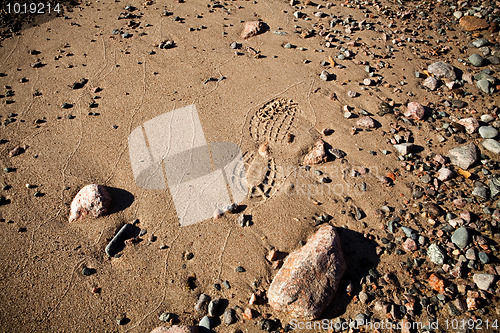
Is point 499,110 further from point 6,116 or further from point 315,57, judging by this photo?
→ point 6,116

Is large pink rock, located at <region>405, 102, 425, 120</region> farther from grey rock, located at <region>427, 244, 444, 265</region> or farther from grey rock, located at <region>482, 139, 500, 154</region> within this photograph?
grey rock, located at <region>427, 244, 444, 265</region>

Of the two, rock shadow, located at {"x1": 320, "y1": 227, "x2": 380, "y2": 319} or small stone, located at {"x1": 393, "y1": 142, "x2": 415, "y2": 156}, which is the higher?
small stone, located at {"x1": 393, "y1": 142, "x2": 415, "y2": 156}

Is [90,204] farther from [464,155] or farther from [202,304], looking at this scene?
[464,155]

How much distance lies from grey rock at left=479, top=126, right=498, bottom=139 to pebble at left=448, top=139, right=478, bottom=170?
10.7 inches

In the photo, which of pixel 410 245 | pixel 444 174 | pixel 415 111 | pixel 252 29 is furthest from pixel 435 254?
pixel 252 29

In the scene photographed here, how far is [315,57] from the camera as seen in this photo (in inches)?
185

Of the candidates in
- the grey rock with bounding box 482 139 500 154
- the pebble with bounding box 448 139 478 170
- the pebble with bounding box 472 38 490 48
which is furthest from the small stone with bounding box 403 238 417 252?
the pebble with bounding box 472 38 490 48

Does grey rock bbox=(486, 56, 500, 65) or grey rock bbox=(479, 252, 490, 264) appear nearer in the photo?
grey rock bbox=(479, 252, 490, 264)

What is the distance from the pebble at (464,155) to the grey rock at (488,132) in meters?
0.27

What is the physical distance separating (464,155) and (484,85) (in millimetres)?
1448

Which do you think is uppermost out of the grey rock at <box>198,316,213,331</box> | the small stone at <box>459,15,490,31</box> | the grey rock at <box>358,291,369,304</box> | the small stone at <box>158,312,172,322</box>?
the small stone at <box>459,15,490,31</box>

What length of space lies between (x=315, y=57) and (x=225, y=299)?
383cm

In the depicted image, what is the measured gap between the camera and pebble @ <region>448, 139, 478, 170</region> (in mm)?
3463

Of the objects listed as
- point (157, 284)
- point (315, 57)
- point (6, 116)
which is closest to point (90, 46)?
point (6, 116)
